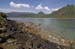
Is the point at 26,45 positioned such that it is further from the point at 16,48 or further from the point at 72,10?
the point at 72,10

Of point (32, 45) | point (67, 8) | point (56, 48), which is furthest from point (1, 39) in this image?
point (67, 8)

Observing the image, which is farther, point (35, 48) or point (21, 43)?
point (21, 43)

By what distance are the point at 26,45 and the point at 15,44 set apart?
64cm

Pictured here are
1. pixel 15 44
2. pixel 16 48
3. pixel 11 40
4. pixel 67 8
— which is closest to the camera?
pixel 16 48

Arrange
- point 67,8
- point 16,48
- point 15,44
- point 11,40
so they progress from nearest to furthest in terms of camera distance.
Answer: point 16,48
point 15,44
point 11,40
point 67,8

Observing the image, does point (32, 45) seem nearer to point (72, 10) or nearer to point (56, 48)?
point (56, 48)

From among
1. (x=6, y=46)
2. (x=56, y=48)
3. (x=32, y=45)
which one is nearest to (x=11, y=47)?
(x=6, y=46)

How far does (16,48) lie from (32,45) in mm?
920

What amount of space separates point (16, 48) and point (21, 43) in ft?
3.68

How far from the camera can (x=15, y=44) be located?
1034 cm

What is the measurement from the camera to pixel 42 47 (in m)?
10.4

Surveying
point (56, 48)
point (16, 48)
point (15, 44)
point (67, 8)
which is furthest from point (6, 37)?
point (67, 8)

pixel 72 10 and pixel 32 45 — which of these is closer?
pixel 32 45

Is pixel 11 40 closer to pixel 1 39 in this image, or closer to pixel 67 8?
pixel 1 39
